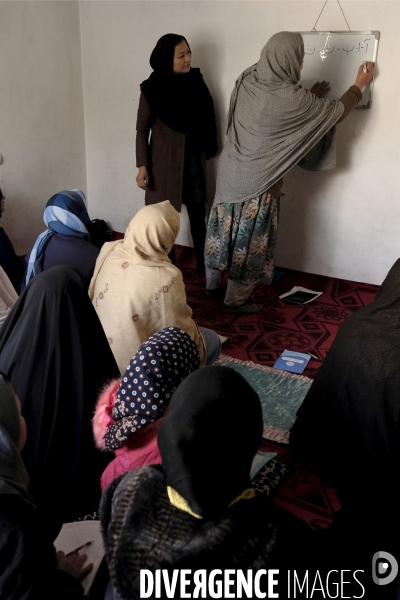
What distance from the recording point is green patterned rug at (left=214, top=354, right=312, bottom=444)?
2043 millimetres

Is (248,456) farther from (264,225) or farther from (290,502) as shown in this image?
(264,225)

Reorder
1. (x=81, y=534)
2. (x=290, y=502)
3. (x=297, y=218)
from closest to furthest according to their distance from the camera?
(x=81, y=534), (x=290, y=502), (x=297, y=218)

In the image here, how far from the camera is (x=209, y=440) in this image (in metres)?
0.78

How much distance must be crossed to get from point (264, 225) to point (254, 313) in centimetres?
53

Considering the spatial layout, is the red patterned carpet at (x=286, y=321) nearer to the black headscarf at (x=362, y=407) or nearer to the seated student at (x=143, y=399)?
the black headscarf at (x=362, y=407)

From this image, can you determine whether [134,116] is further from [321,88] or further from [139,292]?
[139,292]

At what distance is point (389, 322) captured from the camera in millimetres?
1706

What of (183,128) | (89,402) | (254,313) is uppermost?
(183,128)

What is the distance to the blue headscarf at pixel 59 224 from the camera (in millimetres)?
2289

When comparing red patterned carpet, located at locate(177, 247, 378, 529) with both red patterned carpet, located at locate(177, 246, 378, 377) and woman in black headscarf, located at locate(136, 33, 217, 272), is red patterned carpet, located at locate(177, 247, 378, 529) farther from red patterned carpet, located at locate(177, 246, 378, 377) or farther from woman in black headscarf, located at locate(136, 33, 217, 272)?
woman in black headscarf, located at locate(136, 33, 217, 272)

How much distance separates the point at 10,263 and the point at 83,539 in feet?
5.16

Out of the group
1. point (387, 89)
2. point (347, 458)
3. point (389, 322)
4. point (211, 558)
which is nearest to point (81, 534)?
point (211, 558)

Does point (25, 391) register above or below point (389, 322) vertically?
below

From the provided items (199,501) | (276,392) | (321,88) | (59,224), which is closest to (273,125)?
(321,88)
